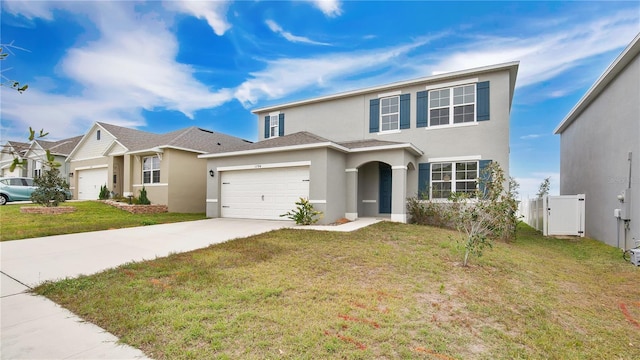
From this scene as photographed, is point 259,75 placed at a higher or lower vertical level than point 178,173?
higher

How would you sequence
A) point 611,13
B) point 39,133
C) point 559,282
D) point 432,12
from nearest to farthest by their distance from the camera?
1. point 39,133
2. point 559,282
3. point 611,13
4. point 432,12

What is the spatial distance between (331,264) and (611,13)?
11.6 m

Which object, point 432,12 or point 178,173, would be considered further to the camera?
point 178,173

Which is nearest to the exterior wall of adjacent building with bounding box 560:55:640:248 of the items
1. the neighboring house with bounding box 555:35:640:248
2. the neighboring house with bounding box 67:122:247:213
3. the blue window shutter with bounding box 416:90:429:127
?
the neighboring house with bounding box 555:35:640:248

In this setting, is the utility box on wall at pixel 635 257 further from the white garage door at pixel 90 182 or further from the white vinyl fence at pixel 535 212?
the white garage door at pixel 90 182

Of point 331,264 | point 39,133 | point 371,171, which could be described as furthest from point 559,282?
point 371,171

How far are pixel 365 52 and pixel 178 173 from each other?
11.6 m

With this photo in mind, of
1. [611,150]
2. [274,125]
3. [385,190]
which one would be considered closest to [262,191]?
[274,125]

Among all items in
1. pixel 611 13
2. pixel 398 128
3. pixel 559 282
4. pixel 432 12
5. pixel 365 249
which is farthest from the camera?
Result: pixel 398 128

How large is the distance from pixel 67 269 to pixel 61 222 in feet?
24.8

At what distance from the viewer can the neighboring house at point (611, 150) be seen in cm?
817

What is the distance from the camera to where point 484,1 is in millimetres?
9773

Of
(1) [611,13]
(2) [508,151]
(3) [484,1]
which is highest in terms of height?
(3) [484,1]

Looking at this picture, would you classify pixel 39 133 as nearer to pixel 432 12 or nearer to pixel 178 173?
pixel 432 12
